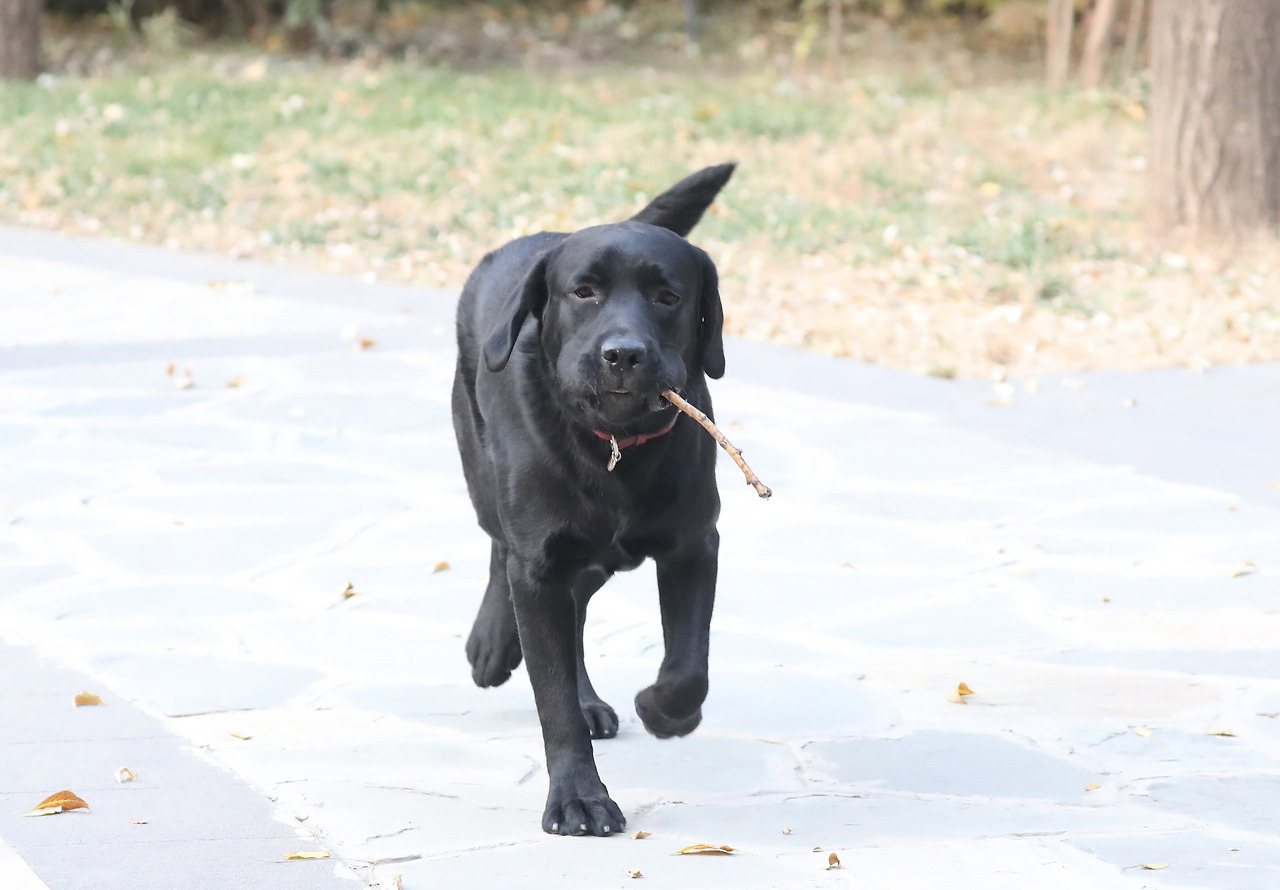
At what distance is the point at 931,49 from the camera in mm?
19594

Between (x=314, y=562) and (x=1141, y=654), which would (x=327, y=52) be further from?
(x=1141, y=654)

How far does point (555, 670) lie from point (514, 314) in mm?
703

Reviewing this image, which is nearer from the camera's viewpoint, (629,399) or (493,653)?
(629,399)

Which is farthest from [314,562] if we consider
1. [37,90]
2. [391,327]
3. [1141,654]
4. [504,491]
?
[37,90]

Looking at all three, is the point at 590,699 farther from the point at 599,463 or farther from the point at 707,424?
the point at 707,424

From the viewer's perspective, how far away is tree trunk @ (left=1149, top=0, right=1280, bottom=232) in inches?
390

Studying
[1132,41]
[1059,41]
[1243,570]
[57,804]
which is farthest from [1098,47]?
[57,804]

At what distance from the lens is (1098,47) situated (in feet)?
50.9

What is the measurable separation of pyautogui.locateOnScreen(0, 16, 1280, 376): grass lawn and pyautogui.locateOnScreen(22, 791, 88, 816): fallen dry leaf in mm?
5403

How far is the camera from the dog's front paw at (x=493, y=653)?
393cm

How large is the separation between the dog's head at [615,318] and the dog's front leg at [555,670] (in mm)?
344

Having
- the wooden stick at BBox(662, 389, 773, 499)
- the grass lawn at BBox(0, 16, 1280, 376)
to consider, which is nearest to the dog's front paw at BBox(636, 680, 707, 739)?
the wooden stick at BBox(662, 389, 773, 499)

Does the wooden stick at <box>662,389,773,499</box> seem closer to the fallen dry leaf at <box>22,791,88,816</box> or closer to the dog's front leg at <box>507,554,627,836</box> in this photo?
the dog's front leg at <box>507,554,627,836</box>

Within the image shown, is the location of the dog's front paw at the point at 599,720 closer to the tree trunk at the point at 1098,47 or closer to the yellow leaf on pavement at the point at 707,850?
the yellow leaf on pavement at the point at 707,850
